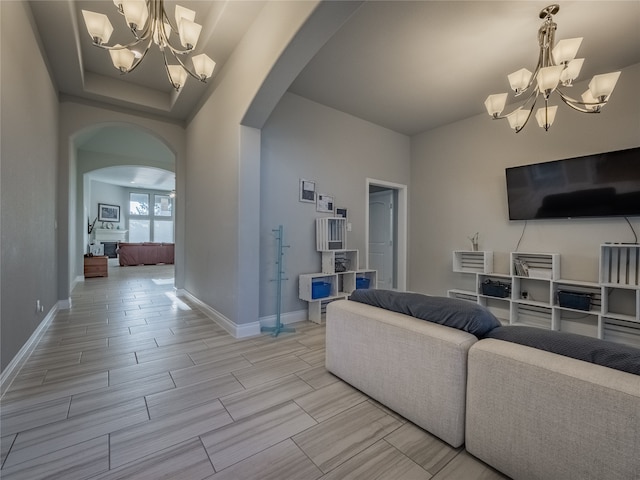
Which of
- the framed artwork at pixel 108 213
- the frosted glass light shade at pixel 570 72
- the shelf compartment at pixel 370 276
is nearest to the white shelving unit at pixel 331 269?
the shelf compartment at pixel 370 276

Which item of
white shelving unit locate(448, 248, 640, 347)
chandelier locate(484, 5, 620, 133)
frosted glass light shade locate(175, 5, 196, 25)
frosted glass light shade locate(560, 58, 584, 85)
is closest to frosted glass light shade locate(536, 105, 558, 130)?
chandelier locate(484, 5, 620, 133)

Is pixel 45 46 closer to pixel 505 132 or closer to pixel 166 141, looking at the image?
pixel 166 141

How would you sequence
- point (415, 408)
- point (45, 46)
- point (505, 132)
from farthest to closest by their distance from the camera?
point (505, 132) < point (45, 46) < point (415, 408)

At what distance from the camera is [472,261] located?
4203 millimetres

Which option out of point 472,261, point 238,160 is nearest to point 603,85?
point 472,261

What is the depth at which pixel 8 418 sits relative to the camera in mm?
1595

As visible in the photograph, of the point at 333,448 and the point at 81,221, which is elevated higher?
the point at 81,221

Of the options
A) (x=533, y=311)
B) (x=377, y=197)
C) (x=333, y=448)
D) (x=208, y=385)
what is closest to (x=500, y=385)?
(x=333, y=448)

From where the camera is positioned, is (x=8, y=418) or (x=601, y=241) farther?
(x=601, y=241)

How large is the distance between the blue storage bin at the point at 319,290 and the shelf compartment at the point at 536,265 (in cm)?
249

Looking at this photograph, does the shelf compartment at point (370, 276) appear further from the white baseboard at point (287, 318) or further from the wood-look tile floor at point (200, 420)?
the wood-look tile floor at point (200, 420)

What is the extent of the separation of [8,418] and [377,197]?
213 inches

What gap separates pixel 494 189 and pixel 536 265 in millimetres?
1199

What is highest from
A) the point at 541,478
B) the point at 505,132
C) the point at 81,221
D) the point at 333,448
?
the point at 505,132
